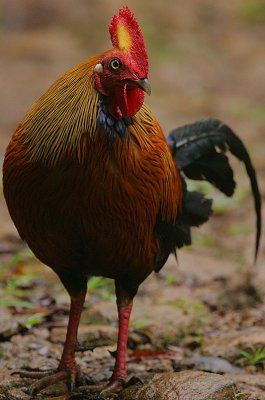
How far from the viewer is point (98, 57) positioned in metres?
4.01

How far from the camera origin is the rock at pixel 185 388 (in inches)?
159

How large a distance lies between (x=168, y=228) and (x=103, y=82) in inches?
43.5

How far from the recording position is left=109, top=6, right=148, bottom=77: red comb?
3859mm

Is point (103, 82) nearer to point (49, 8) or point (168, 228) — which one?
point (168, 228)

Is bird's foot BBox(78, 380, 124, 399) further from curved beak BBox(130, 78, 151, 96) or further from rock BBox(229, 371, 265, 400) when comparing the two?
curved beak BBox(130, 78, 151, 96)

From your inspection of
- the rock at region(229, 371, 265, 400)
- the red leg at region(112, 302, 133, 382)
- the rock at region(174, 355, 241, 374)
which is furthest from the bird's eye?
the rock at region(174, 355, 241, 374)

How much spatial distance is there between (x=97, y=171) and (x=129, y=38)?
0.72m

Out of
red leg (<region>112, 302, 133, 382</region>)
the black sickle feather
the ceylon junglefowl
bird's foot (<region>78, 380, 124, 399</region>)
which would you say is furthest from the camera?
the black sickle feather

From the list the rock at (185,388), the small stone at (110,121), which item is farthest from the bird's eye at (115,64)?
the rock at (185,388)

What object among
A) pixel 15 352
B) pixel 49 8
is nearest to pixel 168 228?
pixel 15 352

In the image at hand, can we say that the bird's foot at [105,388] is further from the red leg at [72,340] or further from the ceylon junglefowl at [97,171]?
the red leg at [72,340]

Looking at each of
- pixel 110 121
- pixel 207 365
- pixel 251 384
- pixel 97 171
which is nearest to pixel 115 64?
pixel 110 121

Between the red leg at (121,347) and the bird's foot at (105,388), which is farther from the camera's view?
the red leg at (121,347)

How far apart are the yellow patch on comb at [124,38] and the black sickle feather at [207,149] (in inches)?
53.0
